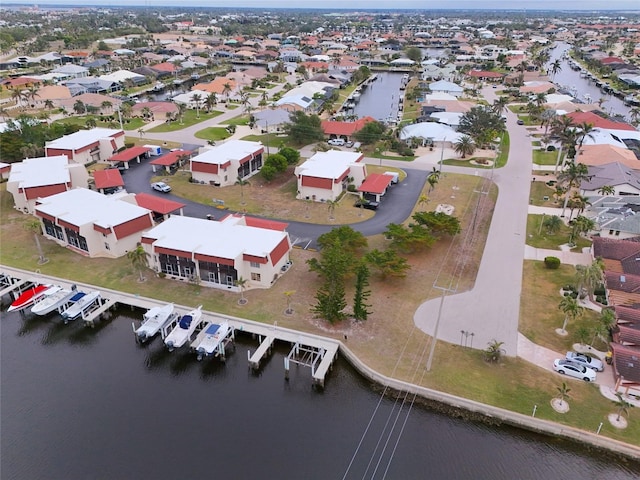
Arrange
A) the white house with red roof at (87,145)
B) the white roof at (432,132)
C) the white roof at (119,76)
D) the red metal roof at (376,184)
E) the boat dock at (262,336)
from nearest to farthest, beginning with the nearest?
the boat dock at (262,336) → the red metal roof at (376,184) → the white house with red roof at (87,145) → the white roof at (432,132) → the white roof at (119,76)

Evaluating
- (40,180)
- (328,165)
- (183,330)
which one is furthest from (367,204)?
(40,180)

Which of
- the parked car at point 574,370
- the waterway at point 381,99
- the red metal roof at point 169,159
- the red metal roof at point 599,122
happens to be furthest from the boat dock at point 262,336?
the red metal roof at point 599,122

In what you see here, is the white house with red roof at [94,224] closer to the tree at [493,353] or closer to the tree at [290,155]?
the tree at [290,155]

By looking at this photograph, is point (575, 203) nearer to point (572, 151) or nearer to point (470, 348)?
point (572, 151)

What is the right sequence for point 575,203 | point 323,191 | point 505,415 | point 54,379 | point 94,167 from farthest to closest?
point 94,167 < point 323,191 < point 575,203 < point 54,379 < point 505,415

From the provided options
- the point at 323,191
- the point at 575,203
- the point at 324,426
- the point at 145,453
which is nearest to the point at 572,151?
the point at 575,203

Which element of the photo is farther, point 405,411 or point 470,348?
point 470,348
